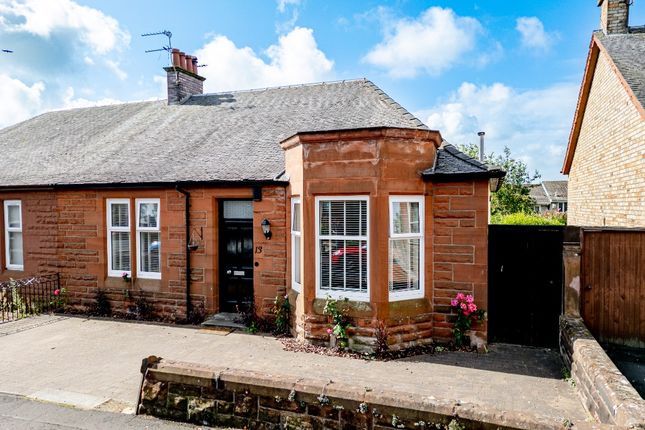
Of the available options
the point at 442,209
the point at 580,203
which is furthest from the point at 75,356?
the point at 580,203

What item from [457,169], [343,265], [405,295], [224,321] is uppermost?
[457,169]

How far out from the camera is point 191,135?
476 inches

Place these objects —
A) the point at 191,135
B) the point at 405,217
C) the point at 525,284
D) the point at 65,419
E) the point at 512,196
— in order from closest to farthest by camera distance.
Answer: the point at 65,419 → the point at 405,217 → the point at 525,284 → the point at 191,135 → the point at 512,196

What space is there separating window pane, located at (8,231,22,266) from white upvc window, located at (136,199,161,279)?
162 inches

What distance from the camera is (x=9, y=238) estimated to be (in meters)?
11.7

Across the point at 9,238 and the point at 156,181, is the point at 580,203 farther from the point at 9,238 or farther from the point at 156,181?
the point at 9,238

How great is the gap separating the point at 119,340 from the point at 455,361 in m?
6.51

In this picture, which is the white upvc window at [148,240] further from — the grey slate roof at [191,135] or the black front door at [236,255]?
the black front door at [236,255]

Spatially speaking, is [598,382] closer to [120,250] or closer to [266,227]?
[266,227]

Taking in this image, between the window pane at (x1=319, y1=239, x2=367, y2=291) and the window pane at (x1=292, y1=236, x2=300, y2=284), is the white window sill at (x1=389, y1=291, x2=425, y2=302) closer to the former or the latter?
the window pane at (x1=319, y1=239, x2=367, y2=291)

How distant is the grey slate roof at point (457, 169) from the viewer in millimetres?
7559

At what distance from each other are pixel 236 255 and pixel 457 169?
5.23 m

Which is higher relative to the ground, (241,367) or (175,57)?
(175,57)

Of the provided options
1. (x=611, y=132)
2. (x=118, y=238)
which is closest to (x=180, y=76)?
(x=118, y=238)
